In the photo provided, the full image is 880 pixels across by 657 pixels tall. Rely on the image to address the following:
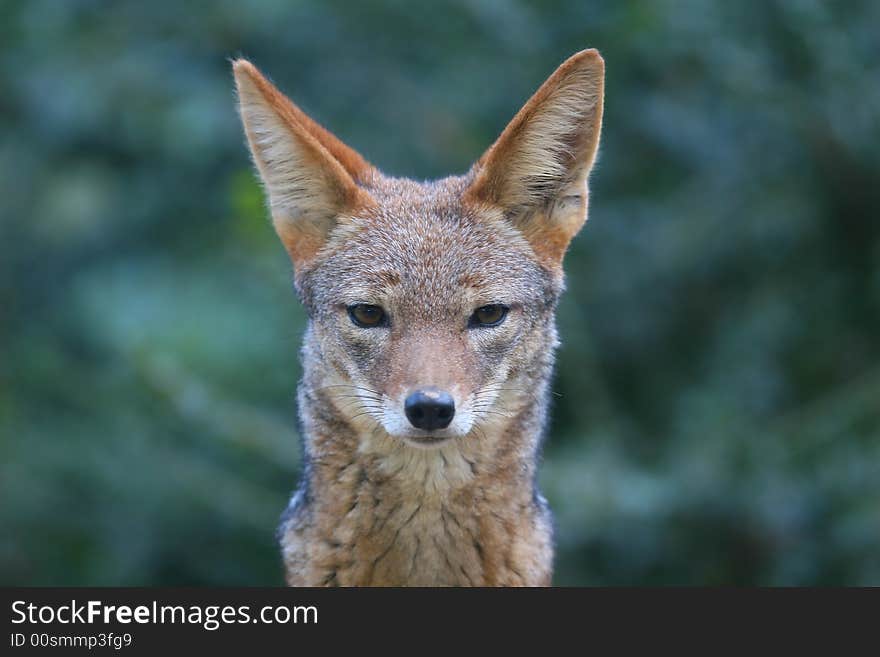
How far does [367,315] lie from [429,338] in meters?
0.28

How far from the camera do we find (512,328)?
176 inches

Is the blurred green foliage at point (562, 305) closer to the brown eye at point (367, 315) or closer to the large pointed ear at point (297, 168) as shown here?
the large pointed ear at point (297, 168)

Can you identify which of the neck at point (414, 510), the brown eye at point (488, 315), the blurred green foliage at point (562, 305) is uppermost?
the blurred green foliage at point (562, 305)

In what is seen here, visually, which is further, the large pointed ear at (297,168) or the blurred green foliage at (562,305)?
the blurred green foliage at (562,305)

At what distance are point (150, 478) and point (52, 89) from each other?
9.99 ft

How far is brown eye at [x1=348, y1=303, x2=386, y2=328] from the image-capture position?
441cm

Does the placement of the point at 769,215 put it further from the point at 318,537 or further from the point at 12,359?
the point at 12,359

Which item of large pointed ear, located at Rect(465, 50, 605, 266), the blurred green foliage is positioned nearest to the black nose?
large pointed ear, located at Rect(465, 50, 605, 266)

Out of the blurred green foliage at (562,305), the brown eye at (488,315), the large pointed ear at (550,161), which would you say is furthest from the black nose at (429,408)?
the blurred green foliage at (562,305)

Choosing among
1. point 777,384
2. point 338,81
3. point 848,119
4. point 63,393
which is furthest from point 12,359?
point 848,119

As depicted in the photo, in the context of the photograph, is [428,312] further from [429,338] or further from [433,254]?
[433,254]

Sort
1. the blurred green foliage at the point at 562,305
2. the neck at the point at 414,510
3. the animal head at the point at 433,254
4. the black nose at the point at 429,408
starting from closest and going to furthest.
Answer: the black nose at the point at 429,408, the animal head at the point at 433,254, the neck at the point at 414,510, the blurred green foliage at the point at 562,305

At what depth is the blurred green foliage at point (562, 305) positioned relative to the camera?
7340 millimetres

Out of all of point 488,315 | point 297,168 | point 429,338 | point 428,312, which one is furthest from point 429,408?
point 297,168
